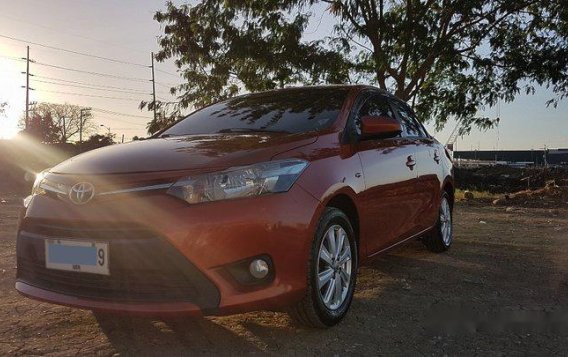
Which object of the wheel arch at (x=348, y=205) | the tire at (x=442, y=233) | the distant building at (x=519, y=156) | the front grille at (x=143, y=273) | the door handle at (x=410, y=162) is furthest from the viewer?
the distant building at (x=519, y=156)

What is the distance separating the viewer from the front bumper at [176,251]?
2.70 m

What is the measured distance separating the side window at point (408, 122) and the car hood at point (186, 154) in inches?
72.1

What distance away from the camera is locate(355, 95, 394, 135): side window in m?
4.11

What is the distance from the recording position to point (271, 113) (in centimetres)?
414

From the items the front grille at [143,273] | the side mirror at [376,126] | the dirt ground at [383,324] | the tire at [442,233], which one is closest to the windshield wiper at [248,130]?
the side mirror at [376,126]

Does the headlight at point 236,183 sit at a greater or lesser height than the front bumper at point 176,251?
greater

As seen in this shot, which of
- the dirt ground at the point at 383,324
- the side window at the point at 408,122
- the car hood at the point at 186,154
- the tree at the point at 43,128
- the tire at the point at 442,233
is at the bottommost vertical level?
the dirt ground at the point at 383,324

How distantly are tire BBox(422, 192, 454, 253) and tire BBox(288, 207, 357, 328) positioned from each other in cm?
234

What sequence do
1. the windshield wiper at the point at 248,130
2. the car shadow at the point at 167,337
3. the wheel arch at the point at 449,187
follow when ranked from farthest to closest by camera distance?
the wheel arch at the point at 449,187 < the windshield wiper at the point at 248,130 < the car shadow at the point at 167,337

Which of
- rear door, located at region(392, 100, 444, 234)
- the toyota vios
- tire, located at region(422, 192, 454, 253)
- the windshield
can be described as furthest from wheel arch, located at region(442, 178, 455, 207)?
the toyota vios

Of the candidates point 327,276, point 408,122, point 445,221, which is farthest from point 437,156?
point 327,276

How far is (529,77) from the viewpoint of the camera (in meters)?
13.7

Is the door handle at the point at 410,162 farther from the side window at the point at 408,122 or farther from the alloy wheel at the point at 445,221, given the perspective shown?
the alloy wheel at the point at 445,221

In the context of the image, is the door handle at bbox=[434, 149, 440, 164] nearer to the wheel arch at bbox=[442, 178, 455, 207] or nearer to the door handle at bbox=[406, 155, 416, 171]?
the wheel arch at bbox=[442, 178, 455, 207]
